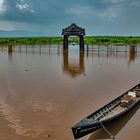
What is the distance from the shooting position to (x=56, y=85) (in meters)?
19.1

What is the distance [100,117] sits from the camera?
34.0ft

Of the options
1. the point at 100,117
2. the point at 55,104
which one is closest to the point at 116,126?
the point at 100,117

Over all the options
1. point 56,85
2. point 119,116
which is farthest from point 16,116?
point 56,85

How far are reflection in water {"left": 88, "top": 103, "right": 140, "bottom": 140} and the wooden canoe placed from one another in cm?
40

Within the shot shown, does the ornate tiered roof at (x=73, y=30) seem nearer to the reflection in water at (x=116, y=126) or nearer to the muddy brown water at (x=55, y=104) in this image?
the muddy brown water at (x=55, y=104)

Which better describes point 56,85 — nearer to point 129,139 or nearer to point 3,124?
point 3,124

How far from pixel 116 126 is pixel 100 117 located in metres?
1.33

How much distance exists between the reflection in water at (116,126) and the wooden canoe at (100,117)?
1.30ft

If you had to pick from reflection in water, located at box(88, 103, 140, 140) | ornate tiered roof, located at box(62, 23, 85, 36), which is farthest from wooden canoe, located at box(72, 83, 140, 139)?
ornate tiered roof, located at box(62, 23, 85, 36)

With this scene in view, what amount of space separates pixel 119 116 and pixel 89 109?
99.7 inches

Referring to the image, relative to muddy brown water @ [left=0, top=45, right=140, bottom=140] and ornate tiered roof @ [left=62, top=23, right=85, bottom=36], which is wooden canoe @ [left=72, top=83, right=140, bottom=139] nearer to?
muddy brown water @ [left=0, top=45, right=140, bottom=140]

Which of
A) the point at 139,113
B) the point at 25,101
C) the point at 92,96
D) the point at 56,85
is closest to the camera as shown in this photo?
the point at 139,113

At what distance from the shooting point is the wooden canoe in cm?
895

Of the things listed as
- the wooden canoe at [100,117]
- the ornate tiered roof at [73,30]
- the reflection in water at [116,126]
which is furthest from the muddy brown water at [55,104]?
the ornate tiered roof at [73,30]
